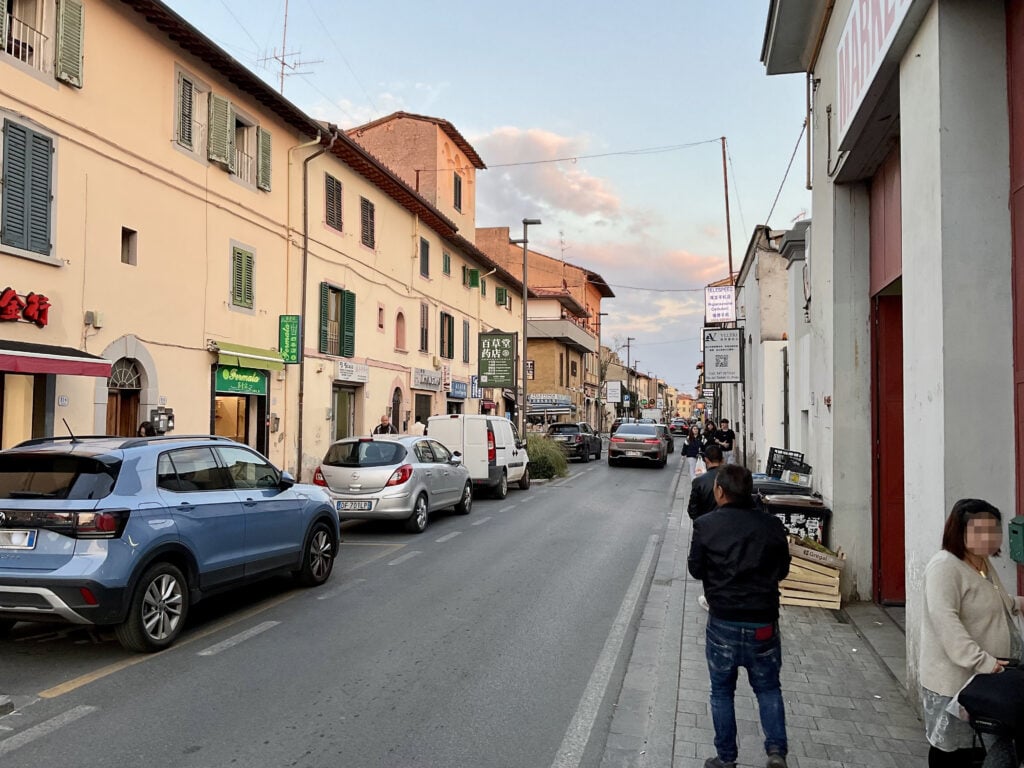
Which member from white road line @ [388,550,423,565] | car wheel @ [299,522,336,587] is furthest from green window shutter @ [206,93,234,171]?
car wheel @ [299,522,336,587]

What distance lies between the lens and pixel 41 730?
14.3ft

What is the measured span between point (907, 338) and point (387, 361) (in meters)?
19.8

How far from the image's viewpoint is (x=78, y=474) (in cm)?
574

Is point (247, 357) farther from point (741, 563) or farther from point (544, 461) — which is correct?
point (741, 563)

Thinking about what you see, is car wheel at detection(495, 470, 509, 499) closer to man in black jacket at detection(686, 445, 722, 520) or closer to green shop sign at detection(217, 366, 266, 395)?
green shop sign at detection(217, 366, 266, 395)

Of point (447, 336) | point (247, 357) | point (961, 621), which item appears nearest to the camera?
point (961, 621)

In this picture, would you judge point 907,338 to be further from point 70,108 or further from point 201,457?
point 70,108

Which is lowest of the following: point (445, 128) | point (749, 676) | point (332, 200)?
point (749, 676)

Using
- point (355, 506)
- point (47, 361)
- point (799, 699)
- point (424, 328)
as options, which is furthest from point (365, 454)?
point (424, 328)

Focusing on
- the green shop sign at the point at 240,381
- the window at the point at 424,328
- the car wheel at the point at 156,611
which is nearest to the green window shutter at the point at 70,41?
the green shop sign at the point at 240,381

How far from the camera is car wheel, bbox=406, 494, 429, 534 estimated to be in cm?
1219

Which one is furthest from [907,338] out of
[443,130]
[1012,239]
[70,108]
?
[443,130]

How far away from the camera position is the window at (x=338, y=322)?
19516mm

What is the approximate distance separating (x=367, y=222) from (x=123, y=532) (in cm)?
1765
